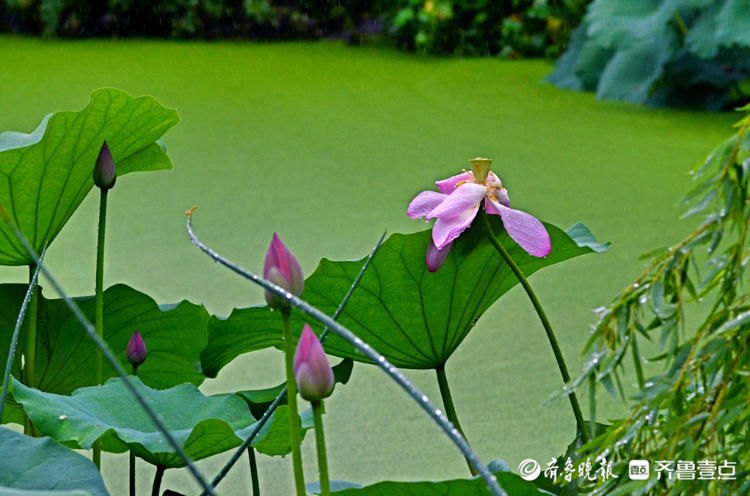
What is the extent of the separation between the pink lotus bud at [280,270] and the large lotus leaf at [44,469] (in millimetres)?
153

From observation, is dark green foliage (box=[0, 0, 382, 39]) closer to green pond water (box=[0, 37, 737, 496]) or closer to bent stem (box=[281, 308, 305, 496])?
green pond water (box=[0, 37, 737, 496])

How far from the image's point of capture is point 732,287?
52 centimetres

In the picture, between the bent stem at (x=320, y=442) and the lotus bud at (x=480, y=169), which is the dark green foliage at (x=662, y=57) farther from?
the bent stem at (x=320, y=442)

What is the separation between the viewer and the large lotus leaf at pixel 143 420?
0.61 m

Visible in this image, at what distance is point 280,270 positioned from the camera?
45 cm

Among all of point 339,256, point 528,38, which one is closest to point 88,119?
point 339,256

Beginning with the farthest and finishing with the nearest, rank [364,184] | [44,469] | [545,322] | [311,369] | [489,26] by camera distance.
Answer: [489,26]
[364,184]
[545,322]
[44,469]
[311,369]

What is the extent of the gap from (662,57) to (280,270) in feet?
9.50

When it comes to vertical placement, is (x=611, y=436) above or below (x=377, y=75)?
above

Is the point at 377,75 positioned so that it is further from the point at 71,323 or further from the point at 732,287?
the point at 732,287

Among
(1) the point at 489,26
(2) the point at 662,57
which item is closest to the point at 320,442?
(2) the point at 662,57

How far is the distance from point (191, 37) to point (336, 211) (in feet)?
7.50

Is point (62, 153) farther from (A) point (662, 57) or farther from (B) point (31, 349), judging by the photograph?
(A) point (662, 57)

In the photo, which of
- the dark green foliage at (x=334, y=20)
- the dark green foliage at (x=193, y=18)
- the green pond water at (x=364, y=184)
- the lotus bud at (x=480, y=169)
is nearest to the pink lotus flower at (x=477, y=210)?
the lotus bud at (x=480, y=169)
